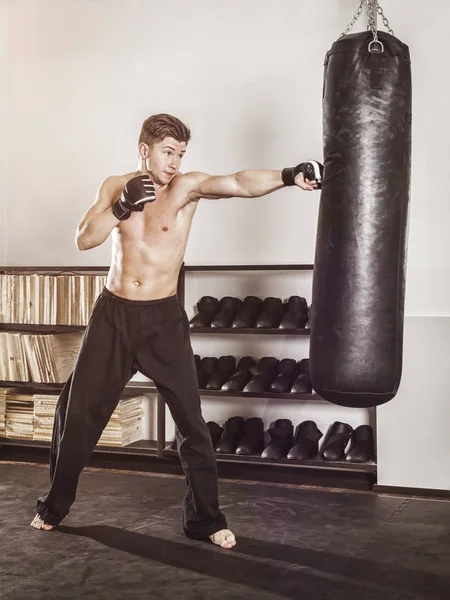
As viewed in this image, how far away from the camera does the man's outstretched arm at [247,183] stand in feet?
9.31

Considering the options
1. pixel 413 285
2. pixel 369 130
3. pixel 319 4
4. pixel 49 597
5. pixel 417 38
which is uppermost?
pixel 319 4

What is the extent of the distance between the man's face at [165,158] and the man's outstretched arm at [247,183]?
3.5 inches

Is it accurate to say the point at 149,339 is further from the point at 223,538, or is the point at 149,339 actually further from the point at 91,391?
the point at 223,538

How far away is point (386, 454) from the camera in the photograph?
4.16 m

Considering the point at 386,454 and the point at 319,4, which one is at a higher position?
the point at 319,4

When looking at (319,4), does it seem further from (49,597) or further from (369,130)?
(49,597)

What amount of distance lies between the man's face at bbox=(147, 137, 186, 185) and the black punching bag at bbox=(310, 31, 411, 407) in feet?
2.23

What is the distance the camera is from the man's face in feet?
10.5

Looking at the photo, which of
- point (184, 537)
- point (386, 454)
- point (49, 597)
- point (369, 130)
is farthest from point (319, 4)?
point (49, 597)

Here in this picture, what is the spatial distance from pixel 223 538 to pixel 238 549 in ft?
0.26

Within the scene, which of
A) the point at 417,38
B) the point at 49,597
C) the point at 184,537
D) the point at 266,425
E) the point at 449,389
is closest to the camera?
the point at 49,597

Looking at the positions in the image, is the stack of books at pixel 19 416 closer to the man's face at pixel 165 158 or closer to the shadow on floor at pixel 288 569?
the shadow on floor at pixel 288 569

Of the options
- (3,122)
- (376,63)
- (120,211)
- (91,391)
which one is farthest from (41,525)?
(3,122)

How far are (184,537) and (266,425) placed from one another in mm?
1542
